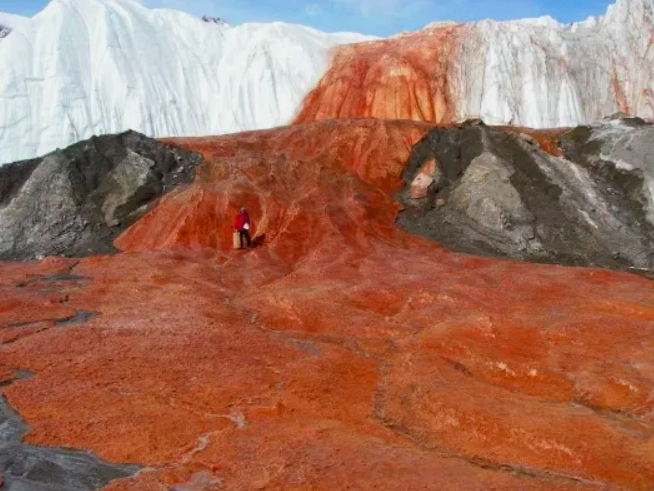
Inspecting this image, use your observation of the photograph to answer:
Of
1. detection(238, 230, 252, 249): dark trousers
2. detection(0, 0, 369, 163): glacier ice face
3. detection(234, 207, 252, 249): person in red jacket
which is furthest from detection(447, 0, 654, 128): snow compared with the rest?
detection(234, 207, 252, 249): person in red jacket

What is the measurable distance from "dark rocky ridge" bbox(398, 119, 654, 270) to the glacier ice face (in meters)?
20.0

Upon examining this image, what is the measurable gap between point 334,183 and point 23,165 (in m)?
13.6

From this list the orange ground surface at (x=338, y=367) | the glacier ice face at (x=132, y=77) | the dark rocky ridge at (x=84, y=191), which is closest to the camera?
the orange ground surface at (x=338, y=367)

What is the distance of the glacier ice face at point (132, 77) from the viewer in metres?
45.2

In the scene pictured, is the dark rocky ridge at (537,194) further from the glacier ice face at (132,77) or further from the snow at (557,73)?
the glacier ice face at (132,77)

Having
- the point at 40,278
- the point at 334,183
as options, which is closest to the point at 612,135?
the point at 334,183

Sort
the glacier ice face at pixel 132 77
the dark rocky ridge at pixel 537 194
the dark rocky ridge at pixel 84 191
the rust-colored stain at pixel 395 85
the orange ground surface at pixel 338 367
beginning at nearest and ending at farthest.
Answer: the orange ground surface at pixel 338 367 < the dark rocky ridge at pixel 537 194 < the dark rocky ridge at pixel 84 191 < the rust-colored stain at pixel 395 85 < the glacier ice face at pixel 132 77

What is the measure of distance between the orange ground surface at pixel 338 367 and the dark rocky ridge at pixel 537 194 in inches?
109

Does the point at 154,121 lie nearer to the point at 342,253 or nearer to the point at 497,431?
the point at 342,253

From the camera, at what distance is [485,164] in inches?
1078

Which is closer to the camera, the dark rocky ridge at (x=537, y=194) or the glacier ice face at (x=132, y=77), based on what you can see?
the dark rocky ridge at (x=537, y=194)

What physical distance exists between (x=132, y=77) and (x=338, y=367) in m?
40.6

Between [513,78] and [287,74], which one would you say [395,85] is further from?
[287,74]

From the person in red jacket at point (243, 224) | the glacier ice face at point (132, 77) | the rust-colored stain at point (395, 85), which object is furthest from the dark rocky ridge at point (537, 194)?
the glacier ice face at point (132, 77)
